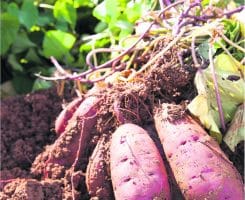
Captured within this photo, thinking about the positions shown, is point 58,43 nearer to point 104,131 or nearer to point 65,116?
point 65,116

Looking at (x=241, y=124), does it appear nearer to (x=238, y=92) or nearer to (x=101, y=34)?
(x=238, y=92)

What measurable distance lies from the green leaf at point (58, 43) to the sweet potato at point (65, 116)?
0.41 metres

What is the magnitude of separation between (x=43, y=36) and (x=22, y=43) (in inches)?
4.1

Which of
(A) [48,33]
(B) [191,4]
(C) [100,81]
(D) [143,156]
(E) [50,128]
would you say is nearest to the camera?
(D) [143,156]

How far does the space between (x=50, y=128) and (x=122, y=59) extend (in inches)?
12.5

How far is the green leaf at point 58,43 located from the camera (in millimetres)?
1981

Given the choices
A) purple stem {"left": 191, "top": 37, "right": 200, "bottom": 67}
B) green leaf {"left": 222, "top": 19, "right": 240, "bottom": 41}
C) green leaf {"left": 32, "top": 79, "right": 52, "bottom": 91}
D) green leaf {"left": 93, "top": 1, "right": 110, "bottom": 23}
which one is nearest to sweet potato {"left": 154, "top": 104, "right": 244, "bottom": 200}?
purple stem {"left": 191, "top": 37, "right": 200, "bottom": 67}

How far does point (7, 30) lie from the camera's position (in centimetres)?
204

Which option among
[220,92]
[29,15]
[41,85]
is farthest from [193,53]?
[29,15]

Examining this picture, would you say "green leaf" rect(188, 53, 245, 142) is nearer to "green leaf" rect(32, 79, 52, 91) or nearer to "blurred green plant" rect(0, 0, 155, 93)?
"blurred green plant" rect(0, 0, 155, 93)

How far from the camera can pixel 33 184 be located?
1.37m

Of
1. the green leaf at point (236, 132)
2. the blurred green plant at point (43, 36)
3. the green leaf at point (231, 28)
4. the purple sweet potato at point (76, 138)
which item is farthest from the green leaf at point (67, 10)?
the green leaf at point (236, 132)

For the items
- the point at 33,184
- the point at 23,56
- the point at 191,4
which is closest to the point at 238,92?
the point at 191,4

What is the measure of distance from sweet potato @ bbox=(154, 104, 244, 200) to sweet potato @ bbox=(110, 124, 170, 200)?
37 mm
